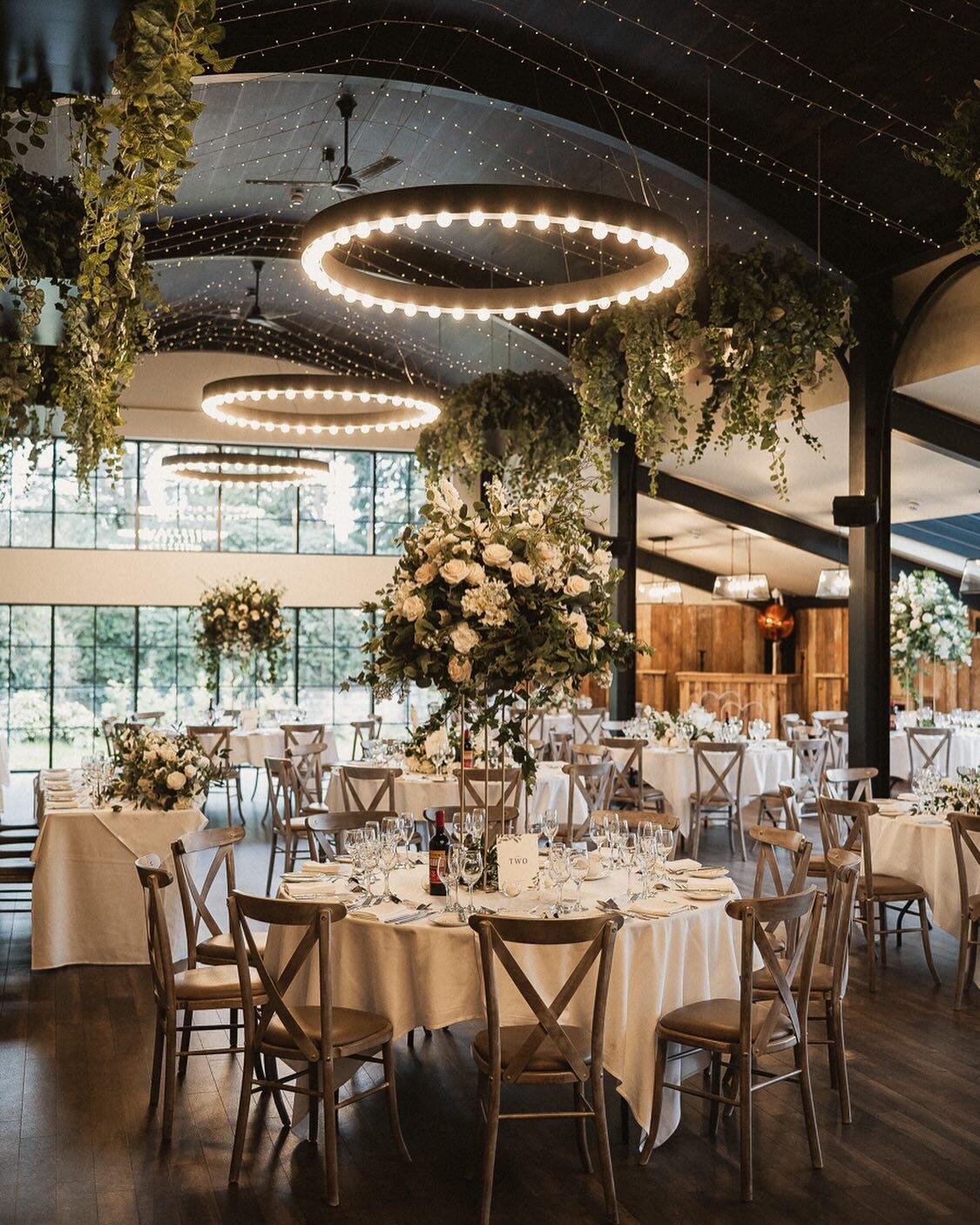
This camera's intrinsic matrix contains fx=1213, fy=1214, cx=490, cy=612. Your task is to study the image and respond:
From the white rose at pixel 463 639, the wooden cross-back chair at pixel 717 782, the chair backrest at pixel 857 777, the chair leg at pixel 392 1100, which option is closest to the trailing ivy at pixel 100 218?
the white rose at pixel 463 639

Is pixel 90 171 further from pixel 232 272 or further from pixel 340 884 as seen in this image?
pixel 232 272

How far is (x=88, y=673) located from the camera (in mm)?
16828

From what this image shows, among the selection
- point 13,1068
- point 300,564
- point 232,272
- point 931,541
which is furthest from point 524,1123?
point 300,564

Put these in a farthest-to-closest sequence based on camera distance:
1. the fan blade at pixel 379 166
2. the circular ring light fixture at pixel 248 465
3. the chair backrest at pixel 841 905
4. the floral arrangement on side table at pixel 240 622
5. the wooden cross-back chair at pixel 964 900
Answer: the floral arrangement on side table at pixel 240 622, the circular ring light fixture at pixel 248 465, the fan blade at pixel 379 166, the wooden cross-back chair at pixel 964 900, the chair backrest at pixel 841 905

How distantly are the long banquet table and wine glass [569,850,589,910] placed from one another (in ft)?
8.84

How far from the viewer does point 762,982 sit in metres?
4.54

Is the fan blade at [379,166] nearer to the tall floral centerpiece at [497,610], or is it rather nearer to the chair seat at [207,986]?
the tall floral centerpiece at [497,610]

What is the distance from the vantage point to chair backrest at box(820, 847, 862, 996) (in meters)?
4.55

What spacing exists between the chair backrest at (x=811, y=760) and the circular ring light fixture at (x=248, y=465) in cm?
593

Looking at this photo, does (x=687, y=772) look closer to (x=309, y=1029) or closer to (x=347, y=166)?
(x=347, y=166)

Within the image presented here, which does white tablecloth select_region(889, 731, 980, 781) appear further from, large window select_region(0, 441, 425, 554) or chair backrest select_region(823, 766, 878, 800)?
large window select_region(0, 441, 425, 554)

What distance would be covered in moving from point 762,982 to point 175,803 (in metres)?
3.60

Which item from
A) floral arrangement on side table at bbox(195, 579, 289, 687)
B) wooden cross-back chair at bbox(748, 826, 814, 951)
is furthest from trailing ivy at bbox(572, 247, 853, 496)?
floral arrangement on side table at bbox(195, 579, 289, 687)

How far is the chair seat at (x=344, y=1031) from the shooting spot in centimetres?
397
